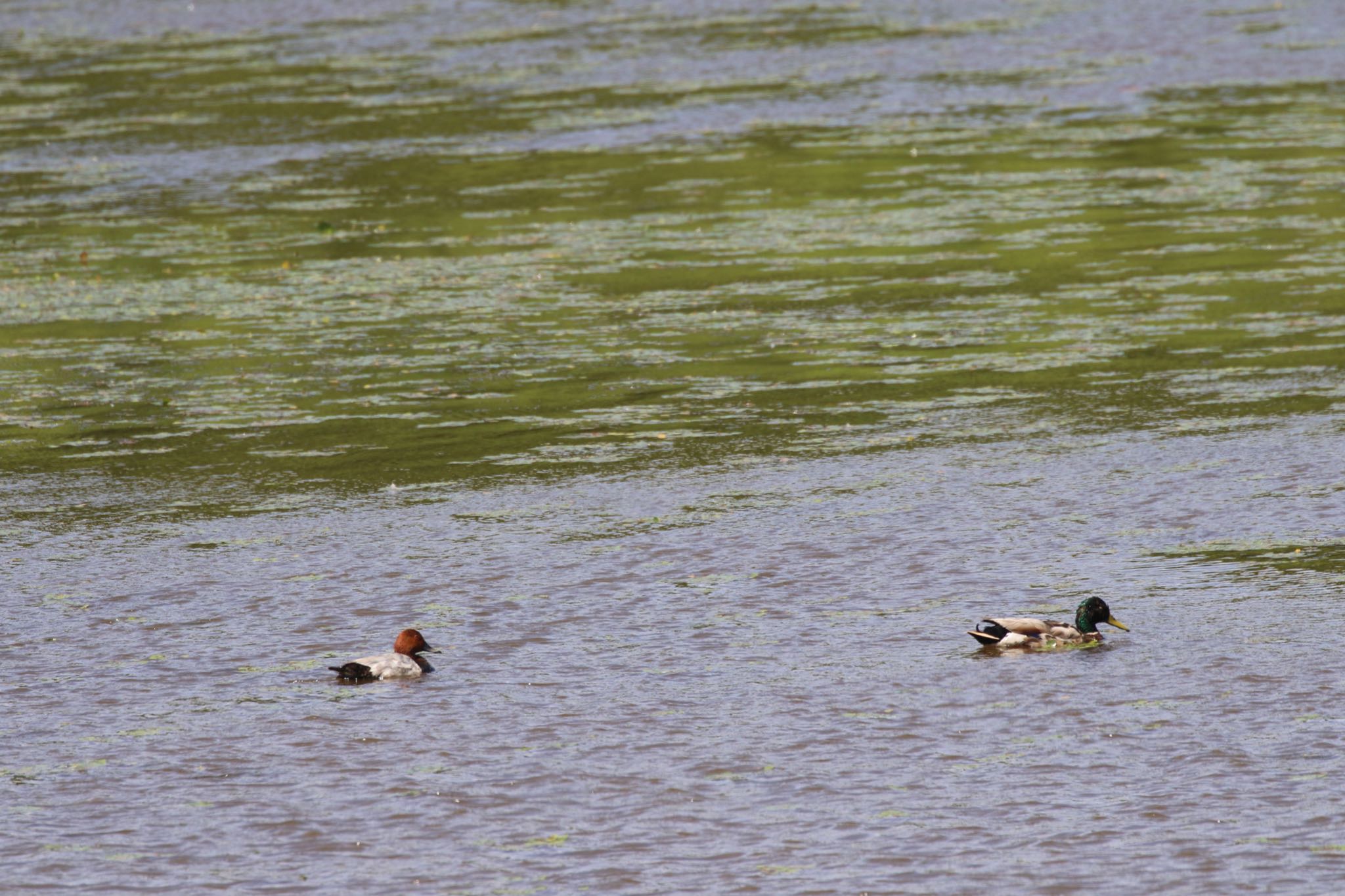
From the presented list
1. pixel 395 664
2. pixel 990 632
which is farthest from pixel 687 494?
pixel 395 664

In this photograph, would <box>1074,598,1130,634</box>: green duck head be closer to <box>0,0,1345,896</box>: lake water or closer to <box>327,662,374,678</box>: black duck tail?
<box>0,0,1345,896</box>: lake water

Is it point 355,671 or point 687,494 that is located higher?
point 687,494

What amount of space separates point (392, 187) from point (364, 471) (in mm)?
11547

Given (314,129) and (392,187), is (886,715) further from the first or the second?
(314,129)

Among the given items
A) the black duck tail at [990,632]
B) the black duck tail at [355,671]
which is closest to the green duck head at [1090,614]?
the black duck tail at [990,632]

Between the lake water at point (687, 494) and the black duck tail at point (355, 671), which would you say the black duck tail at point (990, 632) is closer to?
the lake water at point (687, 494)

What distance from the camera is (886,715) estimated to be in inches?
384

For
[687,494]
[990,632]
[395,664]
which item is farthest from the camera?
[687,494]

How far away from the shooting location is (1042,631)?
407 inches

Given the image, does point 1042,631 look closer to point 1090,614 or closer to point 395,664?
point 1090,614

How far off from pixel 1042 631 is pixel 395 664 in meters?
3.05

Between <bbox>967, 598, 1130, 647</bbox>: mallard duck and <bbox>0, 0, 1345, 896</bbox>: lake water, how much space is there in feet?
0.32

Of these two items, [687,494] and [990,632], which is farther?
[687,494]

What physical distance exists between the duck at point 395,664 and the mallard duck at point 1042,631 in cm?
262
